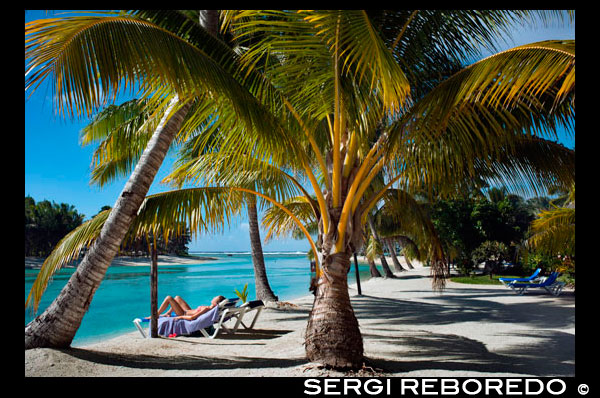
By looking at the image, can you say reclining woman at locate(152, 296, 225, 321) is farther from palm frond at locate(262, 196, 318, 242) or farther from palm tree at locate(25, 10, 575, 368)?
palm tree at locate(25, 10, 575, 368)

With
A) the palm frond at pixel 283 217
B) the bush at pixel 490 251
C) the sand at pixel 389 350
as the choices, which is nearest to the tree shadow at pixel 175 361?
the sand at pixel 389 350

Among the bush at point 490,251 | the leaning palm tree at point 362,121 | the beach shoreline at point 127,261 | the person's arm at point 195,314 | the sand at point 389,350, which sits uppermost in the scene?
the leaning palm tree at point 362,121

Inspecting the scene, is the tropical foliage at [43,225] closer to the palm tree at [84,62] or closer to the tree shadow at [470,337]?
the tree shadow at [470,337]

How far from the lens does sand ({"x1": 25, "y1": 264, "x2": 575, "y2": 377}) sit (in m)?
4.82

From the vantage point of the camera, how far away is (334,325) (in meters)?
4.80

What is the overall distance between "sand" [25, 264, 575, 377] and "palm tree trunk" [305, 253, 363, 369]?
6.9 inches

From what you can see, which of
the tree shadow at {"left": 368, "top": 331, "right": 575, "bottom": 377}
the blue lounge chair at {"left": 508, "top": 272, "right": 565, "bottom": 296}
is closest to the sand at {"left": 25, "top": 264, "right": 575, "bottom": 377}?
the tree shadow at {"left": 368, "top": 331, "right": 575, "bottom": 377}

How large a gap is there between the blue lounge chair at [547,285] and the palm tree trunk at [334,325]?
1086 centimetres

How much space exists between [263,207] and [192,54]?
314cm

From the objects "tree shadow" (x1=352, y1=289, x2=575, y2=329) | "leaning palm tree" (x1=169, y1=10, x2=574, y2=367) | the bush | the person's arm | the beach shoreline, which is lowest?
the beach shoreline

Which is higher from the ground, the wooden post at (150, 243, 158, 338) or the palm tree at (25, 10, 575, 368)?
the palm tree at (25, 10, 575, 368)

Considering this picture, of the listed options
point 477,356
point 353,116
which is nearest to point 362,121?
point 353,116

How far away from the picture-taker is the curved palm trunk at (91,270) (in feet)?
17.1
